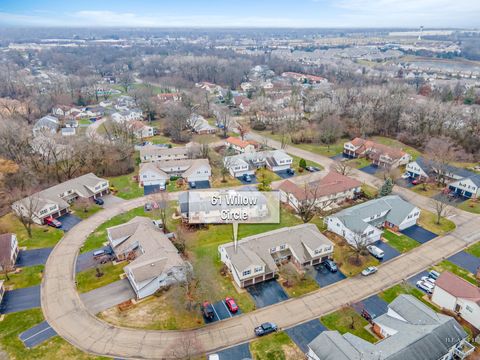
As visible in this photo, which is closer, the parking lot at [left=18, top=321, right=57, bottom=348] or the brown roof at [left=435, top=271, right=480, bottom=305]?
the parking lot at [left=18, top=321, right=57, bottom=348]

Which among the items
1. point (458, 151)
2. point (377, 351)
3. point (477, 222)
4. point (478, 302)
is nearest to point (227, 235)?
point (377, 351)

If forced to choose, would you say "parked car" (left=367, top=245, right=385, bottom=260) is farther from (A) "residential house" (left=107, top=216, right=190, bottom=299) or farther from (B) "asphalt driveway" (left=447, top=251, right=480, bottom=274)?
(A) "residential house" (left=107, top=216, right=190, bottom=299)

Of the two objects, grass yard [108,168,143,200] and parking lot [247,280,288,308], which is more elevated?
grass yard [108,168,143,200]

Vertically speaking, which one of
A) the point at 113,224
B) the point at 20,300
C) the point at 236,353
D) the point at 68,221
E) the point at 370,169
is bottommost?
the point at 20,300

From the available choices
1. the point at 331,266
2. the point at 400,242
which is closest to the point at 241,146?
the point at 400,242

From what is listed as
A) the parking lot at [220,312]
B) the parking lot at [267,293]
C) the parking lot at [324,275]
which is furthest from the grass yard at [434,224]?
the parking lot at [220,312]

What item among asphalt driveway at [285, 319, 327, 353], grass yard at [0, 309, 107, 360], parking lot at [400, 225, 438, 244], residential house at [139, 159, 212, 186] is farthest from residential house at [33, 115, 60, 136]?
parking lot at [400, 225, 438, 244]

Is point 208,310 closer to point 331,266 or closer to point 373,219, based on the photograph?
point 331,266
